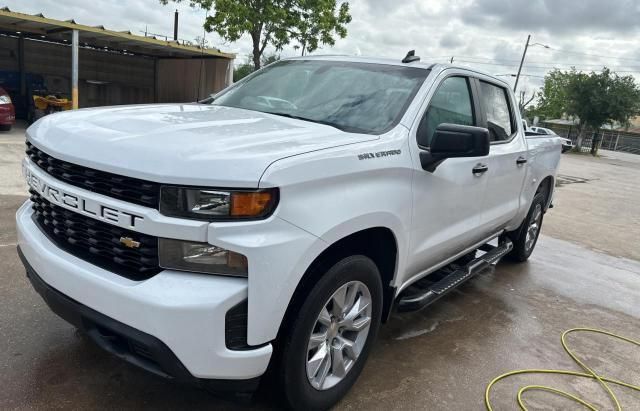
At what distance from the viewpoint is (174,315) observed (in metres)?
1.85

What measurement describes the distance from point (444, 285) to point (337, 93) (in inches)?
59.1

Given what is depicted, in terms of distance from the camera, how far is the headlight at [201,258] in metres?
1.93

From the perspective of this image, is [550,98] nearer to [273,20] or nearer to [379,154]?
[273,20]

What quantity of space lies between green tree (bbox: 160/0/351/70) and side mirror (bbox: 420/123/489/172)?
15.7 meters

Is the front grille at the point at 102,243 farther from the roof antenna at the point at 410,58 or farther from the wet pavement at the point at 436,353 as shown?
the roof antenna at the point at 410,58

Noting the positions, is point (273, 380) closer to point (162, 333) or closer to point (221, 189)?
point (162, 333)

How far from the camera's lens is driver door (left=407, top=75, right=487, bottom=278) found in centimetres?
293

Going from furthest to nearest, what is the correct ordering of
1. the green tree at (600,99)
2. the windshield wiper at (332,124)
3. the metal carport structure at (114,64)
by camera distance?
1. the green tree at (600,99)
2. the metal carport structure at (114,64)
3. the windshield wiper at (332,124)


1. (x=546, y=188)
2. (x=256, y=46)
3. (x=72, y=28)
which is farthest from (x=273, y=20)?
(x=546, y=188)

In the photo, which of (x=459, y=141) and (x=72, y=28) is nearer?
(x=459, y=141)

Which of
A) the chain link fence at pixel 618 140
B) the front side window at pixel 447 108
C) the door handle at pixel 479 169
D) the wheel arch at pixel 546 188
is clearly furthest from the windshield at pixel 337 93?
the chain link fence at pixel 618 140

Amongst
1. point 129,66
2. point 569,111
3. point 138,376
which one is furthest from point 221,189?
point 569,111

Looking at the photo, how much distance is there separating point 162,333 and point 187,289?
0.19m

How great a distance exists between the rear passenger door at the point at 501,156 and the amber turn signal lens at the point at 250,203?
227cm
